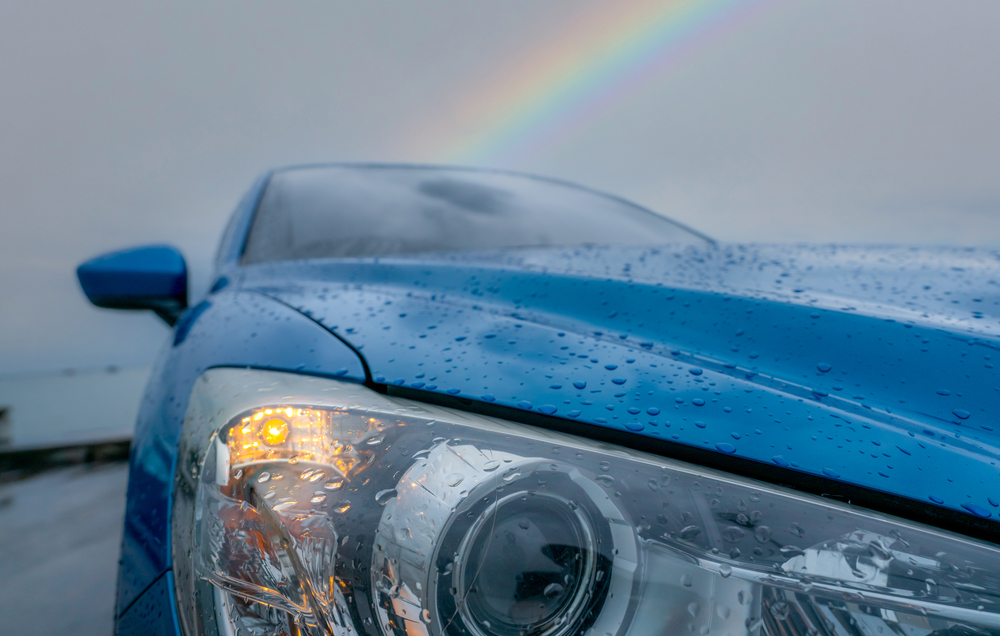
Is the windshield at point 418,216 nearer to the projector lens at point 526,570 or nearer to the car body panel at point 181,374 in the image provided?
the car body panel at point 181,374

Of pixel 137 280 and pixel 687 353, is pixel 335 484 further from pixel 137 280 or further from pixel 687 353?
pixel 137 280

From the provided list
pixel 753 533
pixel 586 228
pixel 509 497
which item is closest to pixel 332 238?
pixel 586 228

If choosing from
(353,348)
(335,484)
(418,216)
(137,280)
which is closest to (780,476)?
(335,484)

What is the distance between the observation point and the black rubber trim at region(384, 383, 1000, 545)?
0.43m

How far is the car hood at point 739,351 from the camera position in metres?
0.47

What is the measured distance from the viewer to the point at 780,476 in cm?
46

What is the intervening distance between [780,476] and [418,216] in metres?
1.34

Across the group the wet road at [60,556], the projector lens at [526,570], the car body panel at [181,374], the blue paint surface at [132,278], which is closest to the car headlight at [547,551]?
the projector lens at [526,570]

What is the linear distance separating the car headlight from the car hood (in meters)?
0.05

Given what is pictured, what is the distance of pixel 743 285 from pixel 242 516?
28.6 inches

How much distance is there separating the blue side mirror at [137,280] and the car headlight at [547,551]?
4.27ft

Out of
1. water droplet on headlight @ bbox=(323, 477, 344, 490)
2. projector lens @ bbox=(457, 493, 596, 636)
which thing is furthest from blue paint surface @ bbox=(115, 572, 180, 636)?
projector lens @ bbox=(457, 493, 596, 636)

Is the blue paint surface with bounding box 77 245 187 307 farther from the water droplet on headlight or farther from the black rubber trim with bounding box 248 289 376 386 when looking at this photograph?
the water droplet on headlight

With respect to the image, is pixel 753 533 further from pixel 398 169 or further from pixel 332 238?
pixel 398 169
